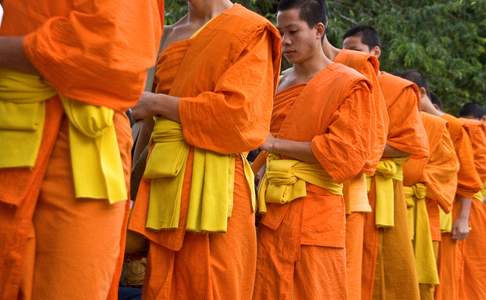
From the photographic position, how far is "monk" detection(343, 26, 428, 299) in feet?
23.5

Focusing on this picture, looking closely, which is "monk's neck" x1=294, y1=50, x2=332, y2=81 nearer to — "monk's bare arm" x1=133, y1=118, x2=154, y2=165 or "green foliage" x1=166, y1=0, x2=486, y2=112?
"monk's bare arm" x1=133, y1=118, x2=154, y2=165

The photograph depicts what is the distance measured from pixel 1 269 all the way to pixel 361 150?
259 centimetres

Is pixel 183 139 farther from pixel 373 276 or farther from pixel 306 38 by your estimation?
pixel 373 276

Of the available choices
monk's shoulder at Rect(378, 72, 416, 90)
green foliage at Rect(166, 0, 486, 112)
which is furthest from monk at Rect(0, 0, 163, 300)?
green foliage at Rect(166, 0, 486, 112)

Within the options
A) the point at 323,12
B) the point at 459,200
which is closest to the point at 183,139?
the point at 323,12

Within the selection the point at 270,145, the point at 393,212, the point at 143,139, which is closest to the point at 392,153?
the point at 393,212

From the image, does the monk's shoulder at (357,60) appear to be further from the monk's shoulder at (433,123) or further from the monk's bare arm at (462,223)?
the monk's bare arm at (462,223)

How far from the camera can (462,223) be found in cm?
958

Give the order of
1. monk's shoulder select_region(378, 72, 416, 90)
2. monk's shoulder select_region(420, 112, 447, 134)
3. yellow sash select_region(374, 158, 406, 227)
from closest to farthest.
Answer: yellow sash select_region(374, 158, 406, 227)
monk's shoulder select_region(378, 72, 416, 90)
monk's shoulder select_region(420, 112, 447, 134)

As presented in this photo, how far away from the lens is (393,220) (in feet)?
23.8

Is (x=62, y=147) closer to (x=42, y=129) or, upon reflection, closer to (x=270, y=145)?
(x=42, y=129)

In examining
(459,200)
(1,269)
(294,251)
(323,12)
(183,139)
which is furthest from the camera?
A: (459,200)

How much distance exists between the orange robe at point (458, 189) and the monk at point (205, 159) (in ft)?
16.1

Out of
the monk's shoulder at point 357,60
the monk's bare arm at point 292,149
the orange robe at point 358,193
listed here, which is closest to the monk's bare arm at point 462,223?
the orange robe at point 358,193
